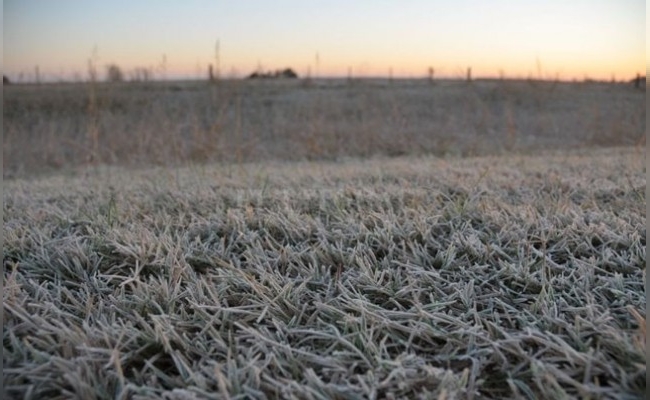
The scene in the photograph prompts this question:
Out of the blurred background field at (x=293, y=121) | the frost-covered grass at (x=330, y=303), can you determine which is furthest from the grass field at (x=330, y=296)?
the blurred background field at (x=293, y=121)

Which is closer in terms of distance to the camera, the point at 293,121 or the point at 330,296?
the point at 330,296

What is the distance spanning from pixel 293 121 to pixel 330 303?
12.1 meters

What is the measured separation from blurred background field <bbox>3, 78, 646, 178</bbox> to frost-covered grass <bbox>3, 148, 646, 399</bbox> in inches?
220

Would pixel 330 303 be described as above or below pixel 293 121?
below

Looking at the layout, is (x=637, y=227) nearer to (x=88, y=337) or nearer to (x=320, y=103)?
(x=88, y=337)

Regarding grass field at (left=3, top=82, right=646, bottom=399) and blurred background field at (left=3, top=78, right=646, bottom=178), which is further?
blurred background field at (left=3, top=78, right=646, bottom=178)

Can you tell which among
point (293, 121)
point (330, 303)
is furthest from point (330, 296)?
point (293, 121)

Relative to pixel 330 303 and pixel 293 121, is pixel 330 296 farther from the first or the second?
pixel 293 121

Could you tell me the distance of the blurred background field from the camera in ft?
29.0

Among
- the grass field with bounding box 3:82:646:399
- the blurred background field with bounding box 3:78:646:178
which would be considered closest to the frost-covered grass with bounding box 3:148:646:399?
the grass field with bounding box 3:82:646:399

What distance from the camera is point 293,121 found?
1312cm

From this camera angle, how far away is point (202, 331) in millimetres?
1158

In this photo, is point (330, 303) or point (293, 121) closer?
point (330, 303)

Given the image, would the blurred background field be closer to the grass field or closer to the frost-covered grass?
the grass field
